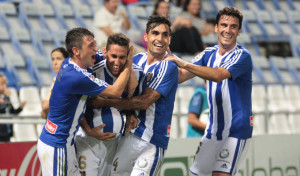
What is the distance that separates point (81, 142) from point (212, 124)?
1304 millimetres

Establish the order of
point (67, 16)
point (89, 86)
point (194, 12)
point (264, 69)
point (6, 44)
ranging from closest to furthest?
point (89, 86) < point (6, 44) < point (194, 12) < point (67, 16) < point (264, 69)

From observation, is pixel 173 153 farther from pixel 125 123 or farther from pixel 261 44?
pixel 261 44

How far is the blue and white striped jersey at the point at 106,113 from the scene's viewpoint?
4816 mm

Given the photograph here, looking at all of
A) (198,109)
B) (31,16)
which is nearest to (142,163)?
(198,109)

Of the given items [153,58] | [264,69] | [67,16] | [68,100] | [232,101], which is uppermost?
[67,16]

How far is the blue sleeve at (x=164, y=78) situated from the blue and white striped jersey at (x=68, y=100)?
1.46ft

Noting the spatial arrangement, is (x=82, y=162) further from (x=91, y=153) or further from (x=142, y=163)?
(x=142, y=163)

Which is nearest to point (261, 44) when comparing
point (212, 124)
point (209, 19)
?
point (209, 19)

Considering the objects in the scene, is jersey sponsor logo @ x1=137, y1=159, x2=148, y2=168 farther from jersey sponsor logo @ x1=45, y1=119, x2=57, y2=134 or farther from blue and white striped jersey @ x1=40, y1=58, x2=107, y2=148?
jersey sponsor logo @ x1=45, y1=119, x2=57, y2=134

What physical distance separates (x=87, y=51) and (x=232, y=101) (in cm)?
150

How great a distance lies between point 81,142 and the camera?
16.1ft

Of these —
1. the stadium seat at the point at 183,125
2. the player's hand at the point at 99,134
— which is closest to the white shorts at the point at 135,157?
the player's hand at the point at 99,134

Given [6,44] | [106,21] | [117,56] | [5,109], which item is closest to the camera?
[117,56]

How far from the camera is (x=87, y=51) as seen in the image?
184 inches
